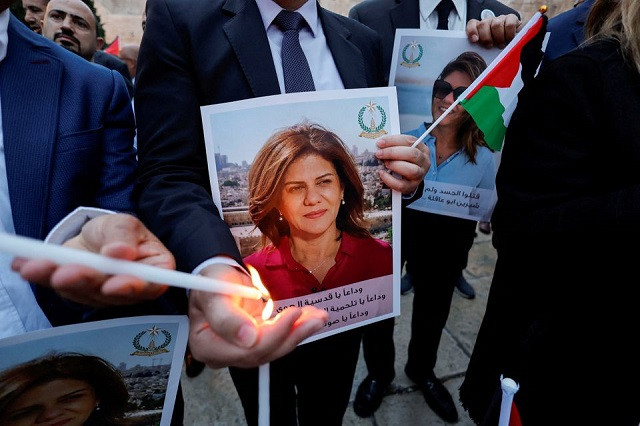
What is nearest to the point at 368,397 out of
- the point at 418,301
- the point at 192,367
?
the point at 418,301

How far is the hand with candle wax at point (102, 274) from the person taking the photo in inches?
19.4

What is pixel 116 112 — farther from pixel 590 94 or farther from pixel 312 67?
pixel 590 94

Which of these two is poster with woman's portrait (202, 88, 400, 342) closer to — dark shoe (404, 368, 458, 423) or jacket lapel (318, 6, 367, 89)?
jacket lapel (318, 6, 367, 89)

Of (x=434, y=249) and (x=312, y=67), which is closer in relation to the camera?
(x=312, y=67)

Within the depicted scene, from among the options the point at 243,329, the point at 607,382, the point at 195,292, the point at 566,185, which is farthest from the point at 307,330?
the point at 607,382

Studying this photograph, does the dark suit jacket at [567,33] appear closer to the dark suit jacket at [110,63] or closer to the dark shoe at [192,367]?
the dark shoe at [192,367]

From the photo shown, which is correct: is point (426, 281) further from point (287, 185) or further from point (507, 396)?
point (287, 185)

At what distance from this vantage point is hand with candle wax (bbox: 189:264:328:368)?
0.58m

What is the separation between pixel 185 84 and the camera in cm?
89

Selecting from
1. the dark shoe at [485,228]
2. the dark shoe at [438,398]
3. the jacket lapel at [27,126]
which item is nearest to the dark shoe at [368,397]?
the dark shoe at [438,398]

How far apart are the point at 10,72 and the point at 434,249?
1.58 meters

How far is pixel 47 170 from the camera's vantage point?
81 cm

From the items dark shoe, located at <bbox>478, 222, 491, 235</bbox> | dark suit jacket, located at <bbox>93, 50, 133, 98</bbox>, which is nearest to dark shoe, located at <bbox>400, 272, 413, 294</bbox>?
dark shoe, located at <bbox>478, 222, 491, 235</bbox>

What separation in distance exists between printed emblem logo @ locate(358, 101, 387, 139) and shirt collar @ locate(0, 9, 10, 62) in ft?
2.56
